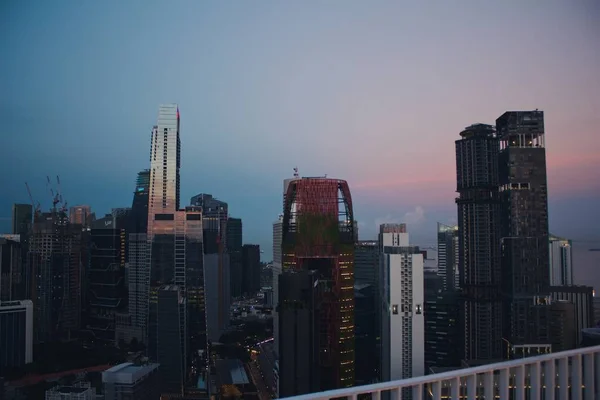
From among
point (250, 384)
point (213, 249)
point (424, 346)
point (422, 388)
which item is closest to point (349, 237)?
point (424, 346)

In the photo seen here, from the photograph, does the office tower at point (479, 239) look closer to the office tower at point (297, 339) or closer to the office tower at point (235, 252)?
the office tower at point (297, 339)

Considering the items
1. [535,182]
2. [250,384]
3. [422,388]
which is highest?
[535,182]

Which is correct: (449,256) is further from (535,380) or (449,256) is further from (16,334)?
(535,380)

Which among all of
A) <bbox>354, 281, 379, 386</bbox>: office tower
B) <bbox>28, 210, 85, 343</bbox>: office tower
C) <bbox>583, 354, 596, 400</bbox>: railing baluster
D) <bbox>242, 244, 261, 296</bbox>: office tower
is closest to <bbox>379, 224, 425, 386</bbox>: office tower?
<bbox>354, 281, 379, 386</bbox>: office tower

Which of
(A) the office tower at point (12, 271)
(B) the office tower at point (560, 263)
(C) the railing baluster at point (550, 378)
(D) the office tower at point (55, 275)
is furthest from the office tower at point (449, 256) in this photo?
(C) the railing baluster at point (550, 378)

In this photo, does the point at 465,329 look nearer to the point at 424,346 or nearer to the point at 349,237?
the point at 424,346

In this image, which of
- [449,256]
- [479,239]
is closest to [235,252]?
[449,256]

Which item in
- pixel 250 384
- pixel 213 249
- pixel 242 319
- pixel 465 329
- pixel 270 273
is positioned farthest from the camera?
pixel 270 273
